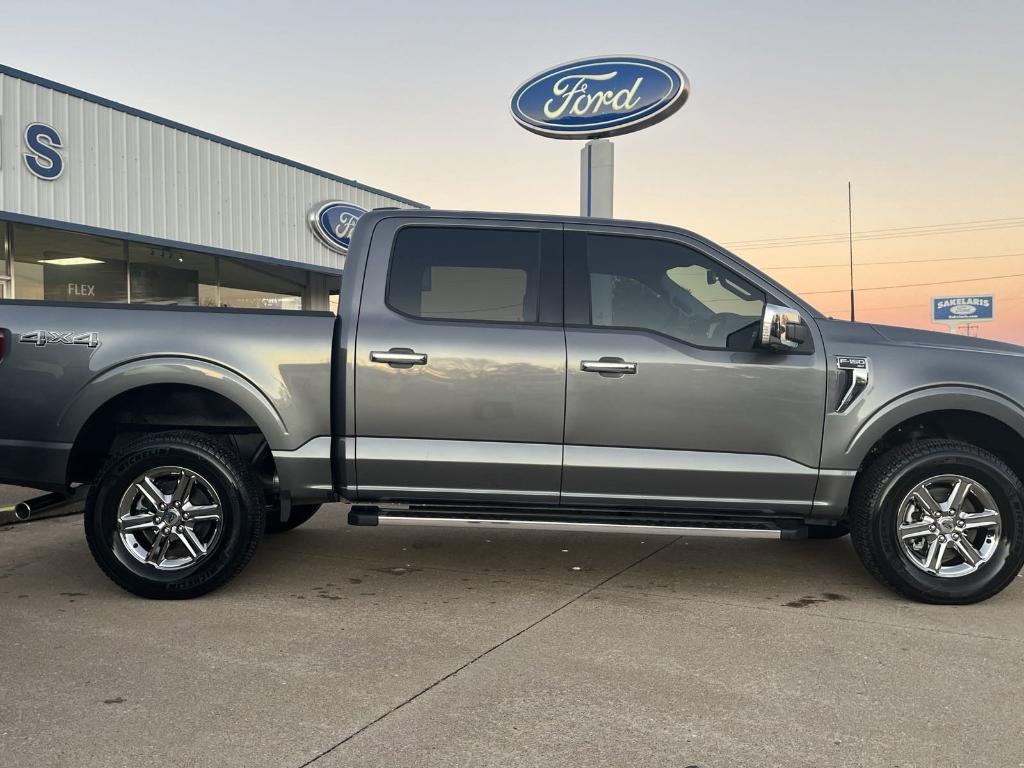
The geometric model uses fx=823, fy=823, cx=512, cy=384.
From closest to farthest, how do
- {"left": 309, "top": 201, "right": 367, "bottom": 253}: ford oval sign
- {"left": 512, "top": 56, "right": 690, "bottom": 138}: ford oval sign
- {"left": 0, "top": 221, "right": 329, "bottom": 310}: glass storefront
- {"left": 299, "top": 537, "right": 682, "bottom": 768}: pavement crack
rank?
{"left": 299, "top": 537, "right": 682, "bottom": 768}: pavement crack
{"left": 0, "top": 221, "right": 329, "bottom": 310}: glass storefront
{"left": 512, "top": 56, "right": 690, "bottom": 138}: ford oval sign
{"left": 309, "top": 201, "right": 367, "bottom": 253}: ford oval sign

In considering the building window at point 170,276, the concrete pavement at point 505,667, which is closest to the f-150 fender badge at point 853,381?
the concrete pavement at point 505,667

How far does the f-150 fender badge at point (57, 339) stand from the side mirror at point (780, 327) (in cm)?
347

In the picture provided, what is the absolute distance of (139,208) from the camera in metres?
14.4

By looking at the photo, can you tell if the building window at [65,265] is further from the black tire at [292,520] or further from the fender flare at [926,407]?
the fender flare at [926,407]

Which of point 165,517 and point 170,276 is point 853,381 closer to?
Answer: point 165,517

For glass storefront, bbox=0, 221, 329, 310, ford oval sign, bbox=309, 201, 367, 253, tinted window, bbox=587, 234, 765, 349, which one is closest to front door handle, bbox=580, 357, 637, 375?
tinted window, bbox=587, 234, 765, 349

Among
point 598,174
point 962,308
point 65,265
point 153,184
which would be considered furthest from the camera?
point 962,308

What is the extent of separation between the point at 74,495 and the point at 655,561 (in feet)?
11.4

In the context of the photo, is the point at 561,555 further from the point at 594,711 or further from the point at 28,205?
the point at 28,205

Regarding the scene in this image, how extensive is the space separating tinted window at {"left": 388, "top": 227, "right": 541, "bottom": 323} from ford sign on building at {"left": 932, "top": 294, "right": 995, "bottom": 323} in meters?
44.1

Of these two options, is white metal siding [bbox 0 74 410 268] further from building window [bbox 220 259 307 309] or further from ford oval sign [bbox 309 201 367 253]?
building window [bbox 220 259 307 309]

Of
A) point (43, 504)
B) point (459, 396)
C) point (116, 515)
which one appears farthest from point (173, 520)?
point (459, 396)

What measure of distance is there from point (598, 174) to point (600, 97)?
133 cm

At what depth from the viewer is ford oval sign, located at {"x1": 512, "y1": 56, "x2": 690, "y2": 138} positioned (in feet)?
45.5
